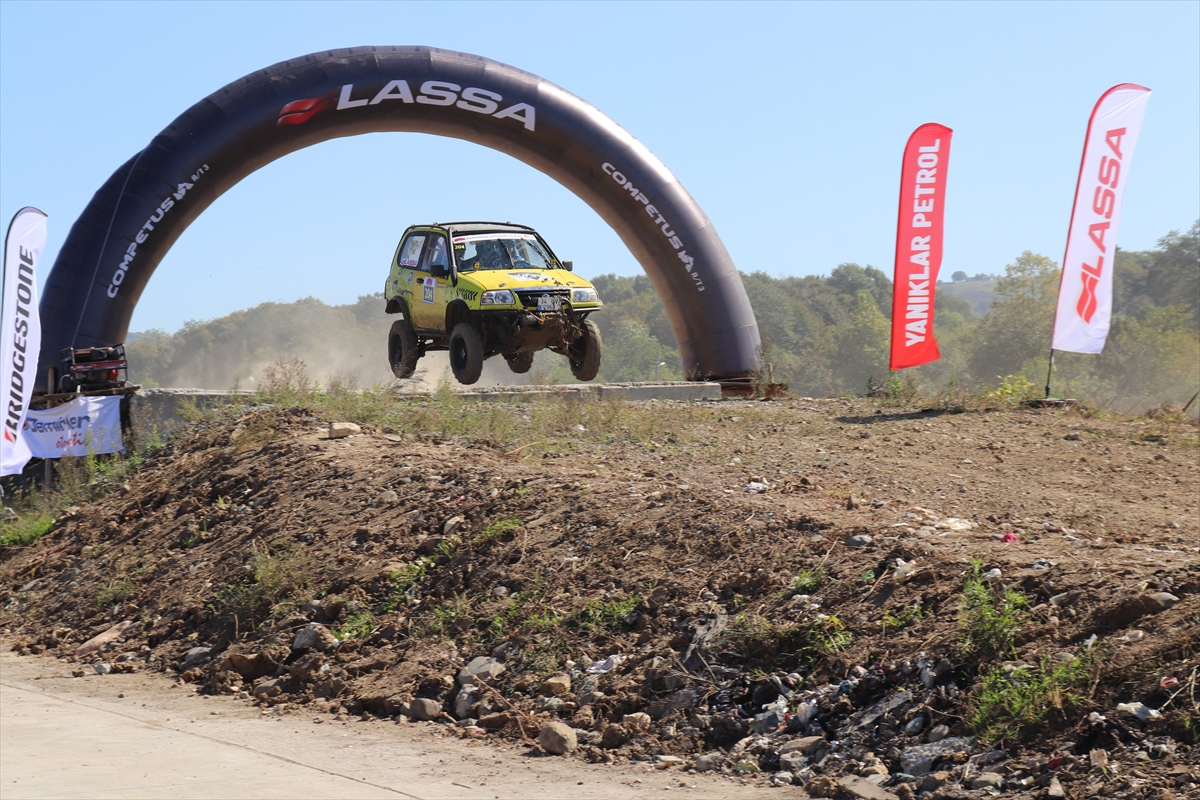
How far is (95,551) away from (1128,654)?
9.63 meters

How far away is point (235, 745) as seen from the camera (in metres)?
5.91

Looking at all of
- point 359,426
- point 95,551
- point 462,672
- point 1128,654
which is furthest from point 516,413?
point 1128,654

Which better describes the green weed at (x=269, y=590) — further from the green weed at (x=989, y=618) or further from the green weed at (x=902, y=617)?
the green weed at (x=989, y=618)

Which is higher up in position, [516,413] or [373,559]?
[516,413]

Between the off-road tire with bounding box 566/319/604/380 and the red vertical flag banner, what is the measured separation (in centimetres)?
449

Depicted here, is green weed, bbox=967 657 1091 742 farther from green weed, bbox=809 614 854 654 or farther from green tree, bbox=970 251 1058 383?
green tree, bbox=970 251 1058 383

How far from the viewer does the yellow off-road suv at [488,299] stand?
45.9 ft

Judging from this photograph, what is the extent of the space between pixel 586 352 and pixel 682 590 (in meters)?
8.84

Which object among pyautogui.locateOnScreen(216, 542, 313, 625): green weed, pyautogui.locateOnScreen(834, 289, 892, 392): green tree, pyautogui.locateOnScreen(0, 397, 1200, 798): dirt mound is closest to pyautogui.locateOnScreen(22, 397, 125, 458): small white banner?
pyautogui.locateOnScreen(0, 397, 1200, 798): dirt mound

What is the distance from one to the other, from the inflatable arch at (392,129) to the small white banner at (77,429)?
238 centimetres

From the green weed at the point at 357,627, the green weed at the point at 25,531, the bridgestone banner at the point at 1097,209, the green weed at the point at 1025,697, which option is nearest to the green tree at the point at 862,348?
the bridgestone banner at the point at 1097,209

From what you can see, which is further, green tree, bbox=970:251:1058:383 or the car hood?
green tree, bbox=970:251:1058:383

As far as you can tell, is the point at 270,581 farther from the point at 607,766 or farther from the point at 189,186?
the point at 189,186

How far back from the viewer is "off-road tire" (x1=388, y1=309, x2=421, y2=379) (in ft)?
51.8
